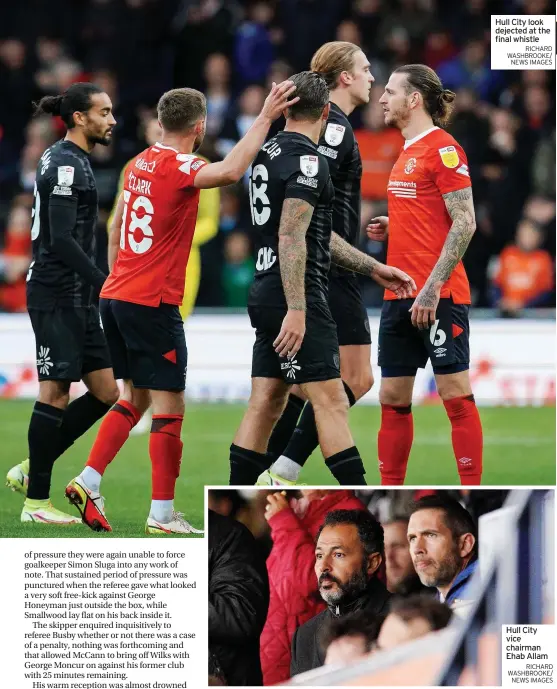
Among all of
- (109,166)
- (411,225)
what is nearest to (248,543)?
(411,225)

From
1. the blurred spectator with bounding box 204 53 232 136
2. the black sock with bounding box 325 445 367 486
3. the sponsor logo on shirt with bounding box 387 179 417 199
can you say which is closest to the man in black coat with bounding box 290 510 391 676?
the black sock with bounding box 325 445 367 486

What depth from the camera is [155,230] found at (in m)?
5.96

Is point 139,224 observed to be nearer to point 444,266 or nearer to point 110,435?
point 110,435

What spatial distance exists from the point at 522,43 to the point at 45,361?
2.93 meters

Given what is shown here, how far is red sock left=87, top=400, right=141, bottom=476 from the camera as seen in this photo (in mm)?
6348

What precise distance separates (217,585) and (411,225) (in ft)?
7.61

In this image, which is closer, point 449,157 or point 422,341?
point 449,157

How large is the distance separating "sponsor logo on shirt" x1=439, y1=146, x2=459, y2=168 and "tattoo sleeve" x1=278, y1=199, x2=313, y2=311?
1.02 metres

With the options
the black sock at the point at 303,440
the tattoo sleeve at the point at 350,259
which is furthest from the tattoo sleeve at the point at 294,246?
the black sock at the point at 303,440

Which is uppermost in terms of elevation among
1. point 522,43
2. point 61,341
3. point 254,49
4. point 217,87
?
point 254,49

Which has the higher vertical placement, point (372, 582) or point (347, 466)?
point (347, 466)

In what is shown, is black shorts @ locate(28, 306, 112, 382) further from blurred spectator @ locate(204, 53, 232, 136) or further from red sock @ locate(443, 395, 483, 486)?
blurred spectator @ locate(204, 53, 232, 136)

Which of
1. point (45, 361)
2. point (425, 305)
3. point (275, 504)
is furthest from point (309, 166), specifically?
point (45, 361)

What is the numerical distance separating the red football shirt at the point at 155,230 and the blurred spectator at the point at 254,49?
9826 mm
